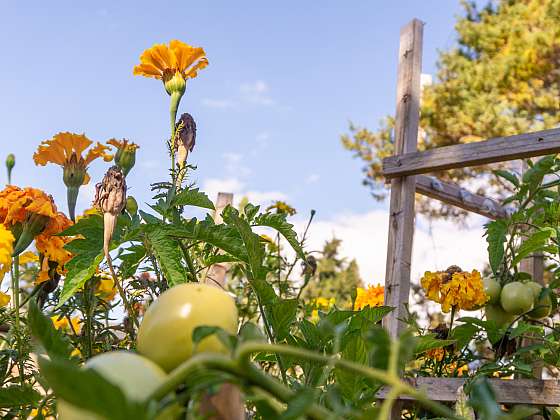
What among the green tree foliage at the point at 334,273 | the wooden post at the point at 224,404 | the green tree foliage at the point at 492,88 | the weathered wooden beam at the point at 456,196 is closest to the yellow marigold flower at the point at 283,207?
the weathered wooden beam at the point at 456,196

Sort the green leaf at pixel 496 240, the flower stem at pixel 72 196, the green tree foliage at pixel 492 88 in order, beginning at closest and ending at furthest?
the flower stem at pixel 72 196 → the green leaf at pixel 496 240 → the green tree foliage at pixel 492 88

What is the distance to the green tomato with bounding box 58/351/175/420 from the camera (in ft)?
0.77

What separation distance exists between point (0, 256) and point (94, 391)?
567 millimetres

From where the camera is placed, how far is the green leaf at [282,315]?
0.54 m

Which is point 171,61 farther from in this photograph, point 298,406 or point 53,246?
point 298,406

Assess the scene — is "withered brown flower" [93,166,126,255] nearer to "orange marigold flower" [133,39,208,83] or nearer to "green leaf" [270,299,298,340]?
"green leaf" [270,299,298,340]

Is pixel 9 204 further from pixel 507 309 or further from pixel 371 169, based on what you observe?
pixel 371 169

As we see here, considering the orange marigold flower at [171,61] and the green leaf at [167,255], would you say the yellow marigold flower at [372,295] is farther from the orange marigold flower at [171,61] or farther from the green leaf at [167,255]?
the green leaf at [167,255]

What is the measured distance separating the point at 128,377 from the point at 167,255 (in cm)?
46

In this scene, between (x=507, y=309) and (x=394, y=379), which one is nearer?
(x=394, y=379)

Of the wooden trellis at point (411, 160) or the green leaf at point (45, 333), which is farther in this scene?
the wooden trellis at point (411, 160)

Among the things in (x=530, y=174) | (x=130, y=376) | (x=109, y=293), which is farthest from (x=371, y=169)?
(x=130, y=376)

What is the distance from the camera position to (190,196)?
808mm

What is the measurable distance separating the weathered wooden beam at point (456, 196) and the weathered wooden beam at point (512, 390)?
134cm
